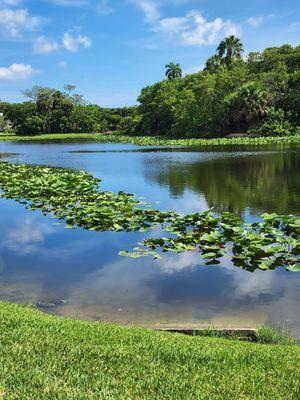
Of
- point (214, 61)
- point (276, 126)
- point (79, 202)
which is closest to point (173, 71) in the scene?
point (214, 61)

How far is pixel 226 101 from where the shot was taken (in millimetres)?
64500

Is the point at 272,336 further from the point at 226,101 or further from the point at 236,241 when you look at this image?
the point at 226,101

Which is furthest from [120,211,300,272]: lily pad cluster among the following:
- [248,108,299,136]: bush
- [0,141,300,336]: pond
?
[248,108,299,136]: bush

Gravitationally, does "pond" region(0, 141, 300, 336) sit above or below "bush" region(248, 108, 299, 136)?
below

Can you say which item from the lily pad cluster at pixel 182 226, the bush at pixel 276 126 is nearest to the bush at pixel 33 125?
the bush at pixel 276 126

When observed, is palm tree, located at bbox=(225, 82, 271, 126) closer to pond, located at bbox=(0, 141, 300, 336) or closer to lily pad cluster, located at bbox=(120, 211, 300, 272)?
pond, located at bbox=(0, 141, 300, 336)

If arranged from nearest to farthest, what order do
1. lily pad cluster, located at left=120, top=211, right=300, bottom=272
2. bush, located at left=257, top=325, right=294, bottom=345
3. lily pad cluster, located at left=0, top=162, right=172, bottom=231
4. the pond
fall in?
bush, located at left=257, top=325, right=294, bottom=345, the pond, lily pad cluster, located at left=120, top=211, right=300, bottom=272, lily pad cluster, located at left=0, top=162, right=172, bottom=231

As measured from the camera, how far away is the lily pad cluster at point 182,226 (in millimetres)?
9773

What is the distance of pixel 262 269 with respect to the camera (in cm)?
906

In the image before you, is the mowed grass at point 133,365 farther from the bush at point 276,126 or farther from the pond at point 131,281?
the bush at point 276,126

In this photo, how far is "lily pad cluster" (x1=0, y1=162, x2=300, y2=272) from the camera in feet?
32.1

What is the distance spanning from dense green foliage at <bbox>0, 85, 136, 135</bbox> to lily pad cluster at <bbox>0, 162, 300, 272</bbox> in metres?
93.5

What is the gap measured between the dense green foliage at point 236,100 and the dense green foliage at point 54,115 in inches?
992

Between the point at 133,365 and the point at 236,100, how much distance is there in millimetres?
62175
